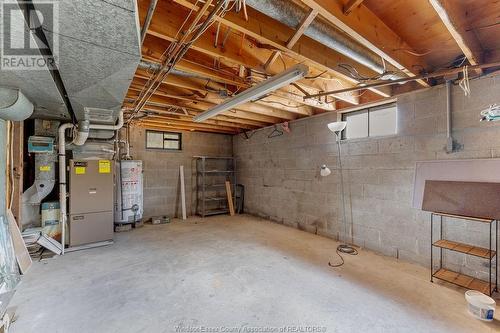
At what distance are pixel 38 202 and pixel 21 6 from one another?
3.39 meters

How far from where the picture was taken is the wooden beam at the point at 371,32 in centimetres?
150

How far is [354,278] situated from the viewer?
2.63 m

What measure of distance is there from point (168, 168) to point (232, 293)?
4173 mm

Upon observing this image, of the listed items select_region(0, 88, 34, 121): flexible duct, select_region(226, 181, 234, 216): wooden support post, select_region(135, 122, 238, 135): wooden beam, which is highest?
select_region(135, 122, 238, 135): wooden beam

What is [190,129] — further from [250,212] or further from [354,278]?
[354,278]

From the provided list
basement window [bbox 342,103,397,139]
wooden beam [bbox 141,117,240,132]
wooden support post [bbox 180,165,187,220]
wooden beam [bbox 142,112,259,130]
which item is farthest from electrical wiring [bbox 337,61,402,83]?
wooden support post [bbox 180,165,187,220]

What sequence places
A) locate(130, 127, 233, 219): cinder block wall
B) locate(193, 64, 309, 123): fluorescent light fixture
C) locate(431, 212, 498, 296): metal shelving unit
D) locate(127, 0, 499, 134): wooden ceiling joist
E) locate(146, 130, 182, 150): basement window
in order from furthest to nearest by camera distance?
locate(146, 130, 182, 150): basement window < locate(130, 127, 233, 219): cinder block wall < locate(431, 212, 498, 296): metal shelving unit < locate(193, 64, 309, 123): fluorescent light fixture < locate(127, 0, 499, 134): wooden ceiling joist

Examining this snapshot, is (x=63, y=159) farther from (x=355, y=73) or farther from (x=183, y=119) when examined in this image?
(x=355, y=73)

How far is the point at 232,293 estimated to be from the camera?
231cm

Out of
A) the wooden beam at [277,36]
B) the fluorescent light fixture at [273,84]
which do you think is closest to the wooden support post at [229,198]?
the fluorescent light fixture at [273,84]

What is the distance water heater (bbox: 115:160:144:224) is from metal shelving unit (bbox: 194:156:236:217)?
155cm

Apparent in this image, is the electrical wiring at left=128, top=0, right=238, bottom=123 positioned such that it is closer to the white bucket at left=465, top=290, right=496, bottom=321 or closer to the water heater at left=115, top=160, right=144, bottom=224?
the water heater at left=115, top=160, right=144, bottom=224

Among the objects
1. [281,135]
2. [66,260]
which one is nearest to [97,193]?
[66,260]

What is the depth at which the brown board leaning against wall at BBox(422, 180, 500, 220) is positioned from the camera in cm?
230
